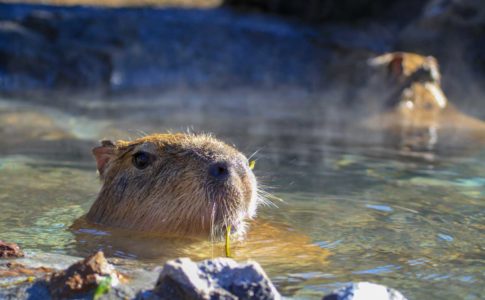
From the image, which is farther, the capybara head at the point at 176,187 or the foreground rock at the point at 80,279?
the capybara head at the point at 176,187

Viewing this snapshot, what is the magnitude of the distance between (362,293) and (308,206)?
254 centimetres

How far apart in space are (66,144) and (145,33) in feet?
17.7

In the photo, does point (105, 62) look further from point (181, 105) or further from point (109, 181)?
point (109, 181)

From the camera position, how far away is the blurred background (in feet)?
14.5

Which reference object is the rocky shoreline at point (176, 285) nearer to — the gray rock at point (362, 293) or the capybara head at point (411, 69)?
the gray rock at point (362, 293)

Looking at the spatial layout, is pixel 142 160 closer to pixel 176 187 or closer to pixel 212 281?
pixel 176 187

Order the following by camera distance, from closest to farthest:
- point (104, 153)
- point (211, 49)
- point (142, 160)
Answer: point (142, 160) < point (104, 153) < point (211, 49)

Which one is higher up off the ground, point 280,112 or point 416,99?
point 416,99

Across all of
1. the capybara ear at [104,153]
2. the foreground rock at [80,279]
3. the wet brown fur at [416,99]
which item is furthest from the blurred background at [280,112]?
the foreground rock at [80,279]

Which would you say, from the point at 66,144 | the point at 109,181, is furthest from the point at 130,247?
the point at 66,144

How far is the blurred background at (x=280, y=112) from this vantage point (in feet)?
14.5

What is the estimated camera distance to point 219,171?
4.42 metres

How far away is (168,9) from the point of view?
44.4ft

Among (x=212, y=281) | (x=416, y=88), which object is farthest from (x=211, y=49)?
(x=212, y=281)
